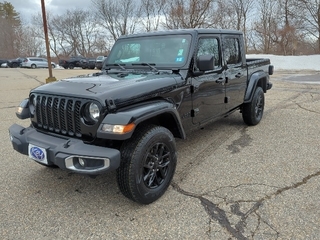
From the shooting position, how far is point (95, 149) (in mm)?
2387

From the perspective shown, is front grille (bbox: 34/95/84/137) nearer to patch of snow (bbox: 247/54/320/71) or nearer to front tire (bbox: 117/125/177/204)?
front tire (bbox: 117/125/177/204)

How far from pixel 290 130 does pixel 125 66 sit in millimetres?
3387

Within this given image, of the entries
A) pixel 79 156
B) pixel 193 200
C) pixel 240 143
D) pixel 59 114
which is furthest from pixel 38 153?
pixel 240 143

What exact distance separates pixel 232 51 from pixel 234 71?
0.35m

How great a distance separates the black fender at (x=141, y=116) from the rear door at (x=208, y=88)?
57 cm

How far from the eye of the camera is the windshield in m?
3.49

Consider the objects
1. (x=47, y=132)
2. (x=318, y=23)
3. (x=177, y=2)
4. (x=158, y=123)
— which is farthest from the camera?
(x=177, y=2)

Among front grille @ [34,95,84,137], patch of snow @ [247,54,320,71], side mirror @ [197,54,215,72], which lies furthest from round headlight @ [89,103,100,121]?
patch of snow @ [247,54,320,71]

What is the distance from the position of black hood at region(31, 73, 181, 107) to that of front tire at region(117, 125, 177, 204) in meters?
0.36

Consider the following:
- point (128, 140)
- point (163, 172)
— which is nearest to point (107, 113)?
point (128, 140)

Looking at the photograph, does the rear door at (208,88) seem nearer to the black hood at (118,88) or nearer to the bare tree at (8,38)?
the black hood at (118,88)

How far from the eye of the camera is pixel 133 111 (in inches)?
98.6

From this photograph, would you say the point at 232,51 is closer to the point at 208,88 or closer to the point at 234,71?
the point at 234,71

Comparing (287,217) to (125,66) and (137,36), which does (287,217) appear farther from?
(137,36)
